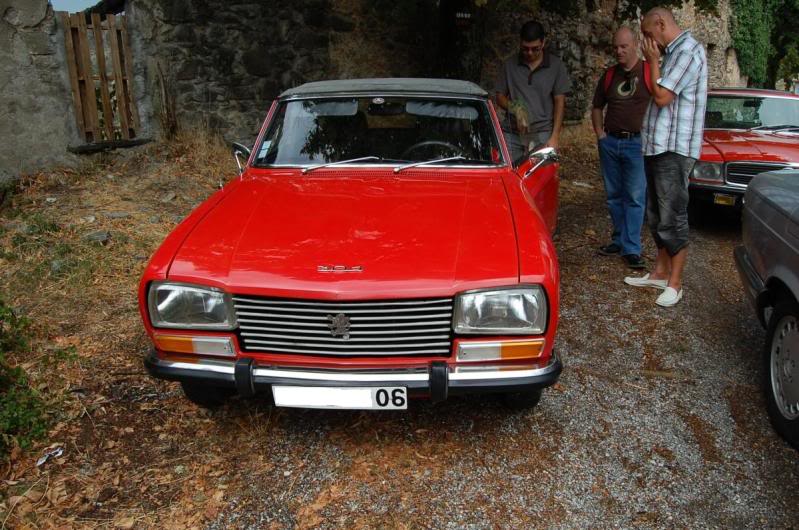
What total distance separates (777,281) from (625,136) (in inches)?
82.9

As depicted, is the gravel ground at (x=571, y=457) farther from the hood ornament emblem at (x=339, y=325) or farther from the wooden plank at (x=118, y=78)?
the wooden plank at (x=118, y=78)

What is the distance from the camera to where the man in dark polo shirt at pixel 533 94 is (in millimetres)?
5449

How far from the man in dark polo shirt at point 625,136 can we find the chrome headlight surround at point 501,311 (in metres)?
2.89

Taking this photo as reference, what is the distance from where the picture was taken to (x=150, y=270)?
2.68 m

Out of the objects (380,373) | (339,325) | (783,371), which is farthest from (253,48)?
(783,371)

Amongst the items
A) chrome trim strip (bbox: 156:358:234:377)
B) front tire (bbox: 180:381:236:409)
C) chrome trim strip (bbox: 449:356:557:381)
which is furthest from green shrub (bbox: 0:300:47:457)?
chrome trim strip (bbox: 449:356:557:381)

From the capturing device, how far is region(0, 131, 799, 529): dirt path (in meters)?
2.56

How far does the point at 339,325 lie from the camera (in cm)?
256

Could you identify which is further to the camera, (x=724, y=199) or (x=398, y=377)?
(x=724, y=199)

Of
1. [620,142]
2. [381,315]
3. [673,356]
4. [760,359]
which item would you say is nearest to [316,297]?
[381,315]

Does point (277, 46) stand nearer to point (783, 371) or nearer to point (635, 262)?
point (635, 262)

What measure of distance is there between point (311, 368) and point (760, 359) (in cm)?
285

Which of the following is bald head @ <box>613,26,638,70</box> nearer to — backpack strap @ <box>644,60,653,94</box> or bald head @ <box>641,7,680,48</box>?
backpack strap @ <box>644,60,653,94</box>

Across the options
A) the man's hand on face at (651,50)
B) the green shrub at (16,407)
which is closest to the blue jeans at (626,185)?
the man's hand on face at (651,50)
